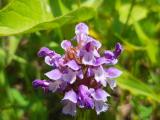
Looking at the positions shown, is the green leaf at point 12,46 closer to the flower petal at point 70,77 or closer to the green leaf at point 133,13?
the green leaf at point 133,13

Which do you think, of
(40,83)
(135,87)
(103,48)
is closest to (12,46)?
(103,48)

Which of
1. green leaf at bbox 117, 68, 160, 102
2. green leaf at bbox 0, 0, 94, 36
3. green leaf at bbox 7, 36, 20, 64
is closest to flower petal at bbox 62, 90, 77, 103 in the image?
green leaf at bbox 0, 0, 94, 36

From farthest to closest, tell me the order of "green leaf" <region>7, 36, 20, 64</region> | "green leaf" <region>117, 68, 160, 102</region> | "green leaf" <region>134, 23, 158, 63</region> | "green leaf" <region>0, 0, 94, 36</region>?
"green leaf" <region>134, 23, 158, 63</region> → "green leaf" <region>7, 36, 20, 64</region> → "green leaf" <region>117, 68, 160, 102</region> → "green leaf" <region>0, 0, 94, 36</region>

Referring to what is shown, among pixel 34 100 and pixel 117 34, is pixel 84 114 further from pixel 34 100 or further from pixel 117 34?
pixel 117 34

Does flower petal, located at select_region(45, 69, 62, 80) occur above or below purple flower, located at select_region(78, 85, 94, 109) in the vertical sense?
above

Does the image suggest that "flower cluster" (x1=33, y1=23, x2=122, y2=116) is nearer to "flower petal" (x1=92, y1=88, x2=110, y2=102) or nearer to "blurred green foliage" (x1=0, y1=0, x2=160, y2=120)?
"flower petal" (x1=92, y1=88, x2=110, y2=102)

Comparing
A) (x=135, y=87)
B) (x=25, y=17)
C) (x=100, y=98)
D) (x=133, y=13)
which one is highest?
(x=133, y=13)

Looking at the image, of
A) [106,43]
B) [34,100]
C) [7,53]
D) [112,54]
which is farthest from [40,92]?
[112,54]

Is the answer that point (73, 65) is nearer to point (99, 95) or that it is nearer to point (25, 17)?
point (99, 95)
